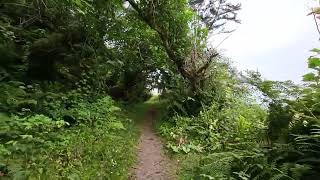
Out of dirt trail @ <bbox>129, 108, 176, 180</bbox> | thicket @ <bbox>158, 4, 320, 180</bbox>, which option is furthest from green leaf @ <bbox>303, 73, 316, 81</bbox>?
dirt trail @ <bbox>129, 108, 176, 180</bbox>

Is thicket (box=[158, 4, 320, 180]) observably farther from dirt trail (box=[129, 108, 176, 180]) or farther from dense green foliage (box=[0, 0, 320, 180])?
dirt trail (box=[129, 108, 176, 180])

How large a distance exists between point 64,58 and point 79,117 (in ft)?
9.65

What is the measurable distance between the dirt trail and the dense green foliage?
33 cm

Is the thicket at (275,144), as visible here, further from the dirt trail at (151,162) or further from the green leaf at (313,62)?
the dirt trail at (151,162)

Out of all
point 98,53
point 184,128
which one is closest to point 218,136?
point 184,128

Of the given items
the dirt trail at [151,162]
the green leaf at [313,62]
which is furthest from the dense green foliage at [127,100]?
the dirt trail at [151,162]

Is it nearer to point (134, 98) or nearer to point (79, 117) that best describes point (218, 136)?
point (79, 117)

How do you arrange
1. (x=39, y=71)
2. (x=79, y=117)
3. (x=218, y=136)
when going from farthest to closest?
(x=39, y=71), (x=218, y=136), (x=79, y=117)

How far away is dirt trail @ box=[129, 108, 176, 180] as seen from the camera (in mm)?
7775

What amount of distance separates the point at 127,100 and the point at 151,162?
1203cm

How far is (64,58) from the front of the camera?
11.7 m

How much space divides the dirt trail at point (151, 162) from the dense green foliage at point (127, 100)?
1.10 ft

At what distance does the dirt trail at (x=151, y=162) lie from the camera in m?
7.77

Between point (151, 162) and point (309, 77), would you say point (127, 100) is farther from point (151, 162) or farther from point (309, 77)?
point (309, 77)
